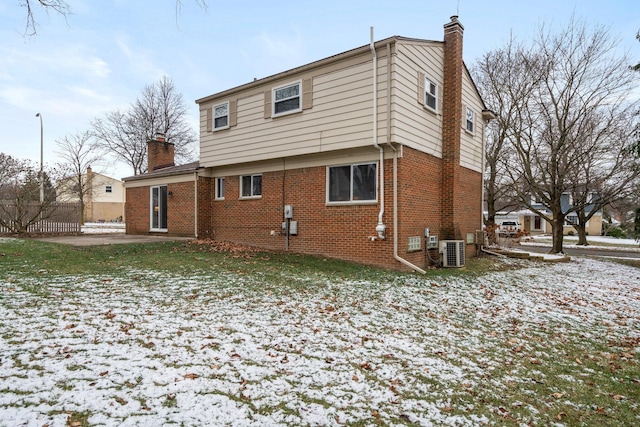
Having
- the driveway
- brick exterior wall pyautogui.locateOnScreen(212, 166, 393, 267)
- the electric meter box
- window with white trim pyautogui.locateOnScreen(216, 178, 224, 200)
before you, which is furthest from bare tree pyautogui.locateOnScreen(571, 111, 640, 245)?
the driveway

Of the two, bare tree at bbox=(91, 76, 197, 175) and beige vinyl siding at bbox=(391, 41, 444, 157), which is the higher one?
bare tree at bbox=(91, 76, 197, 175)

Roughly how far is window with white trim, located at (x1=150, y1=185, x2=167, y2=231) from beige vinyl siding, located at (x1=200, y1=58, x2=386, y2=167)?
3.97m

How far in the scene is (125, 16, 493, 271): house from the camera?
31.0ft

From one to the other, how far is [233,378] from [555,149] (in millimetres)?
19744

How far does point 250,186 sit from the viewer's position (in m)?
12.9

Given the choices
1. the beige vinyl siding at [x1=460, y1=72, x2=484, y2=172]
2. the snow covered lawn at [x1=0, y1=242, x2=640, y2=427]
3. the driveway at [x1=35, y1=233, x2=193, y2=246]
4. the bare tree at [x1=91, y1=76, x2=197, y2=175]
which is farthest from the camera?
the bare tree at [x1=91, y1=76, x2=197, y2=175]

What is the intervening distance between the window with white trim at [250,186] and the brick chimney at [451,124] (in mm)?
5901

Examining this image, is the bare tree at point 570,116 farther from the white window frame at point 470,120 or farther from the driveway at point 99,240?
the driveway at point 99,240

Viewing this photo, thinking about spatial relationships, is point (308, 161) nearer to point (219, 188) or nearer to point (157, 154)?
point (219, 188)

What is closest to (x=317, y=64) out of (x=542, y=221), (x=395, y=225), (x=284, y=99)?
(x=284, y=99)

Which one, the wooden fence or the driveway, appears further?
the wooden fence

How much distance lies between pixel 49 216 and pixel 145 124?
20.4 meters

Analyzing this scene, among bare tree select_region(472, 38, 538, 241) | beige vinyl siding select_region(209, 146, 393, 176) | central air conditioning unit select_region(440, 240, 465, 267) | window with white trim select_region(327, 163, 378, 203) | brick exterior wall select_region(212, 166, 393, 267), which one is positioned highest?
bare tree select_region(472, 38, 538, 241)

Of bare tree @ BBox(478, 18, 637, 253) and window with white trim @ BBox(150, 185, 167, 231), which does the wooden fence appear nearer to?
window with white trim @ BBox(150, 185, 167, 231)
